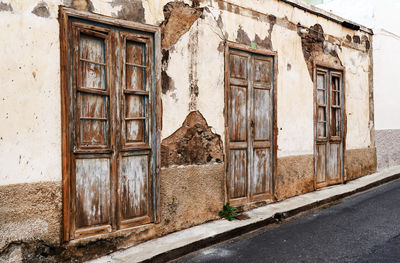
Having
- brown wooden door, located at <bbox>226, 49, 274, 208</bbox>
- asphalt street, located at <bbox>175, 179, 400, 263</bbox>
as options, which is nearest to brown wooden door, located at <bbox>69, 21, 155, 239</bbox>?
asphalt street, located at <bbox>175, 179, 400, 263</bbox>

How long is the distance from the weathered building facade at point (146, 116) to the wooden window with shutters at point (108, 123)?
14 millimetres

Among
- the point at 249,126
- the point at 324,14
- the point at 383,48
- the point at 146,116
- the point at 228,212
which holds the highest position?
the point at 324,14

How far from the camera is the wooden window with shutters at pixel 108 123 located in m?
3.91

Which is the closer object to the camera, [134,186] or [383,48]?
[134,186]

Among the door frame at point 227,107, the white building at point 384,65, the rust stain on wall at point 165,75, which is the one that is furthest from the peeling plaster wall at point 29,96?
the white building at point 384,65

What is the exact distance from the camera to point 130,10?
173 inches

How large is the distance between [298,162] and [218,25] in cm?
297

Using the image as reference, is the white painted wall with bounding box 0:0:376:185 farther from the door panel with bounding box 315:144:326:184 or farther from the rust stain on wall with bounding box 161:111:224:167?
the door panel with bounding box 315:144:326:184

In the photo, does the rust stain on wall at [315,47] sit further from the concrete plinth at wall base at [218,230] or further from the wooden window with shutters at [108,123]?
the wooden window with shutters at [108,123]

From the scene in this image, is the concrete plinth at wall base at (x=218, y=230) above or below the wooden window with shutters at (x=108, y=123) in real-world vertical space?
below

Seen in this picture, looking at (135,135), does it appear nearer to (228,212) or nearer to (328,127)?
(228,212)

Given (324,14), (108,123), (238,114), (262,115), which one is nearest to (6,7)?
(108,123)

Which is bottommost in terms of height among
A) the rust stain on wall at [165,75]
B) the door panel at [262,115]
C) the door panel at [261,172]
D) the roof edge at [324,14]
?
the door panel at [261,172]

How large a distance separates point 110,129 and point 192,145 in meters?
1.26
